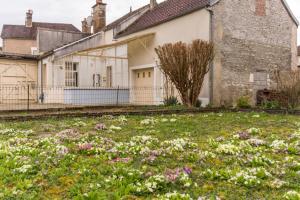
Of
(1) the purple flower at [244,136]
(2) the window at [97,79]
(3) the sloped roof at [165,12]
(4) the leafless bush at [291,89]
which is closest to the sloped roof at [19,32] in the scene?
(2) the window at [97,79]

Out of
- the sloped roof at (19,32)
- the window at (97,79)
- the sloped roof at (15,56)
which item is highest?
the sloped roof at (19,32)

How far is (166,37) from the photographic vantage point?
20531 millimetres

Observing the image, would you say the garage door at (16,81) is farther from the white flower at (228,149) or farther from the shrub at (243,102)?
the white flower at (228,149)

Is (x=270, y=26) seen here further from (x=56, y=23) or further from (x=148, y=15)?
(x=56, y=23)

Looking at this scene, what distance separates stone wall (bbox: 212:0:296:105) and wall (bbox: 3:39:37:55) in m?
39.5

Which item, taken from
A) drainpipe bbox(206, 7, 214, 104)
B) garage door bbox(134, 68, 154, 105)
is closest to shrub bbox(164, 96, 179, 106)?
drainpipe bbox(206, 7, 214, 104)

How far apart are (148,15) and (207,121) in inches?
609

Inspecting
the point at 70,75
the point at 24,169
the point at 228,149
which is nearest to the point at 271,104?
the point at 228,149

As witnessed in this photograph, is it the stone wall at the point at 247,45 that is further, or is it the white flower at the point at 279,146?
the stone wall at the point at 247,45

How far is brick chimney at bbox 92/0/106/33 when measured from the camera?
30812 millimetres

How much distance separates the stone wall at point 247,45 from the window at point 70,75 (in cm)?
1137

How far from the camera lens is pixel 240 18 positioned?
19.4 metres

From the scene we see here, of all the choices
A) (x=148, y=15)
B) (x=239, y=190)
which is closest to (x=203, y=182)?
(x=239, y=190)

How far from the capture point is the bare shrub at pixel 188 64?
1638cm
